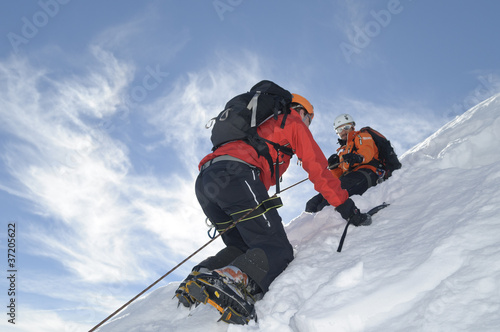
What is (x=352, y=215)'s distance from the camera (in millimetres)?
4504

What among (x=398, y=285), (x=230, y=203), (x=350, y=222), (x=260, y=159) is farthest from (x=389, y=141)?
(x=398, y=285)

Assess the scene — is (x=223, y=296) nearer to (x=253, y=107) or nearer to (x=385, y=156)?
(x=253, y=107)

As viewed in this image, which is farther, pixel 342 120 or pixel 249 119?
pixel 342 120

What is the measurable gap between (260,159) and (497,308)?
112 inches

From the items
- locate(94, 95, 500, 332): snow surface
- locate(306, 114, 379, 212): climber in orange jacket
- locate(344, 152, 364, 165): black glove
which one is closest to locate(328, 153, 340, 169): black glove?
locate(306, 114, 379, 212): climber in orange jacket

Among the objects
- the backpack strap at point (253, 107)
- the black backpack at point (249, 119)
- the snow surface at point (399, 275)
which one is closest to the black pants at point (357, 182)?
the snow surface at point (399, 275)

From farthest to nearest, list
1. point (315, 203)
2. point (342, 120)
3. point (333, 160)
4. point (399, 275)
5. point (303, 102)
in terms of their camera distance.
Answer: point (342, 120), point (333, 160), point (315, 203), point (303, 102), point (399, 275)

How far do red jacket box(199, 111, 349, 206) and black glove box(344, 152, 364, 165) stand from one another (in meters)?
3.17

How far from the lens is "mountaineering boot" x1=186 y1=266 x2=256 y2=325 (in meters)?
3.34

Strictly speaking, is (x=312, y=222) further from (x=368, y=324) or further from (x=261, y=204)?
(x=368, y=324)

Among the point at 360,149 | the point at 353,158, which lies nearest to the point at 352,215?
the point at 353,158

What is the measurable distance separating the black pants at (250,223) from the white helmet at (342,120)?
4.97m

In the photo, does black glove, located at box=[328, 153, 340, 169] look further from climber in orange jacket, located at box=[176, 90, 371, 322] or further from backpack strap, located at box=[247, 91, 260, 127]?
backpack strap, located at box=[247, 91, 260, 127]

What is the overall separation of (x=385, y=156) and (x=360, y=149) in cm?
53
